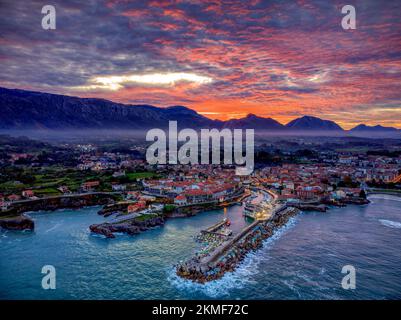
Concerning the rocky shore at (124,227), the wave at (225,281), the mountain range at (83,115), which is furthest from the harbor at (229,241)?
the mountain range at (83,115)

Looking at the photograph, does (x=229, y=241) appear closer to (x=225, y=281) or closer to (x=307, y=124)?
(x=225, y=281)

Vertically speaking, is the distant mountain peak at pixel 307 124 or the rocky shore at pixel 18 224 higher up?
the distant mountain peak at pixel 307 124

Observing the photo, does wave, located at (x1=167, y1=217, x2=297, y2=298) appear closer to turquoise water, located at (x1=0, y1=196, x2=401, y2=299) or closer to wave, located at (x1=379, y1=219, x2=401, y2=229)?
turquoise water, located at (x1=0, y1=196, x2=401, y2=299)

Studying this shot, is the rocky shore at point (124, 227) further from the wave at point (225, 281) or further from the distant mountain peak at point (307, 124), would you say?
the distant mountain peak at point (307, 124)

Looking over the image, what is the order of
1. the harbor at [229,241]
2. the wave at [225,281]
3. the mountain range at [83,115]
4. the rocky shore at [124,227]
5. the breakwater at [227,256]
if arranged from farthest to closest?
the mountain range at [83,115] → the rocky shore at [124,227] → the harbor at [229,241] → the breakwater at [227,256] → the wave at [225,281]

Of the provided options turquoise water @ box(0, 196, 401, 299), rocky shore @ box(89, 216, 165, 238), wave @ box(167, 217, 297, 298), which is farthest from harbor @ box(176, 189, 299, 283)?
rocky shore @ box(89, 216, 165, 238)

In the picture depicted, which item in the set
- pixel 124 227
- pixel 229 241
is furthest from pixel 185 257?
pixel 124 227
